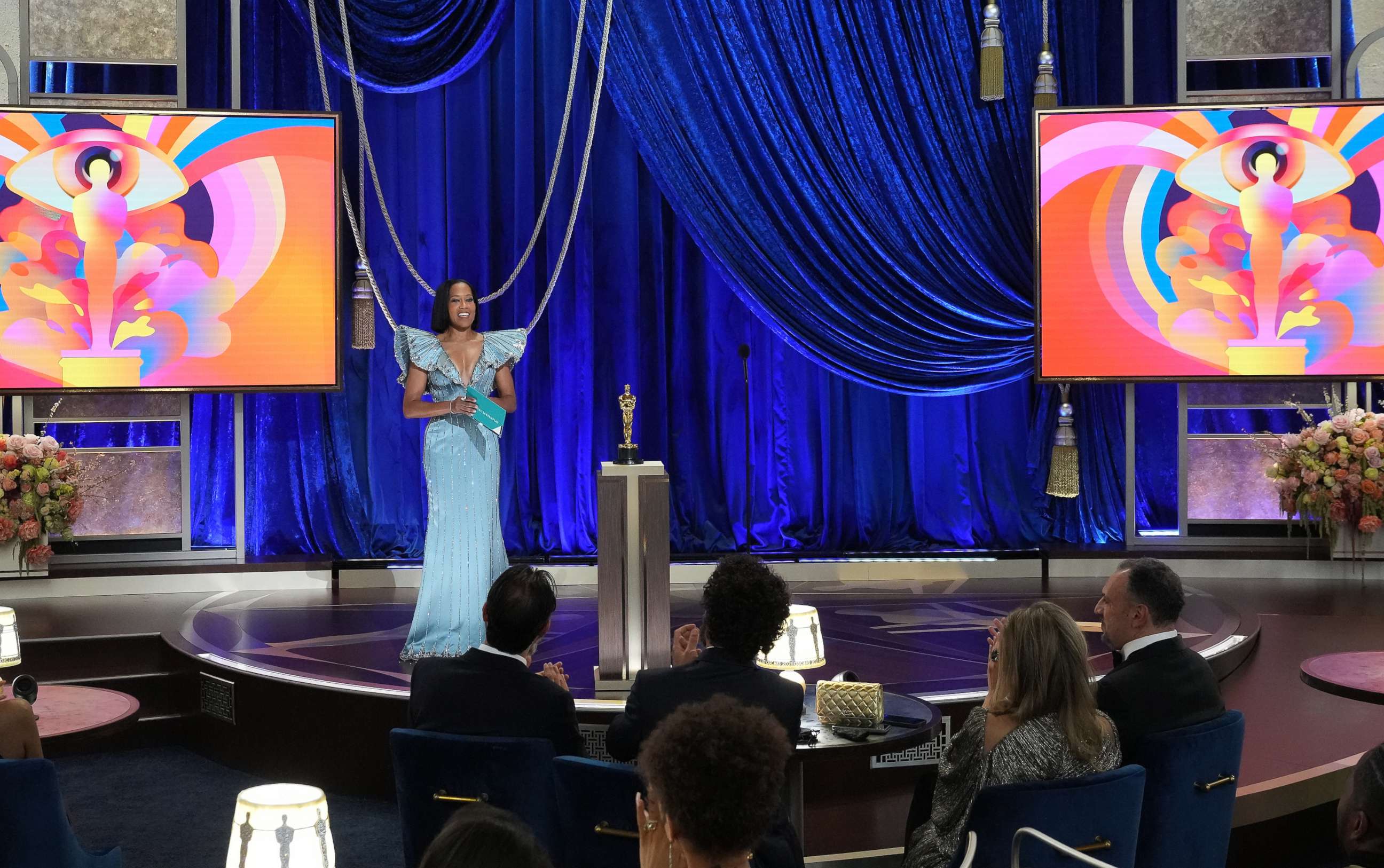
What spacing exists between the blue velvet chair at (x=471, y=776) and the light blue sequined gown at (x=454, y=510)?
2.35 m

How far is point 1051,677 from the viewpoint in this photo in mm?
2752

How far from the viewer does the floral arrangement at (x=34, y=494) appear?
6438 millimetres

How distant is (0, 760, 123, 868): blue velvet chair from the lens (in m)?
2.78

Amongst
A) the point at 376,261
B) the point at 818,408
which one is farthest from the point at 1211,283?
the point at 376,261

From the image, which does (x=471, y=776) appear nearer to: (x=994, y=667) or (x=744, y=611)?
(x=744, y=611)

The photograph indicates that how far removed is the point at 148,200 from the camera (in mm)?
6801

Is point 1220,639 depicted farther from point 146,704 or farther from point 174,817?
point 146,704

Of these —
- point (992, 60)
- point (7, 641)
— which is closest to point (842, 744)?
point (7, 641)

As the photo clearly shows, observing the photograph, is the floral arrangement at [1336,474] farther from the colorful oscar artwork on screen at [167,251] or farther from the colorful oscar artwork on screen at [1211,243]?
the colorful oscar artwork on screen at [167,251]

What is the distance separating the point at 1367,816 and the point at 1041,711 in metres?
0.65

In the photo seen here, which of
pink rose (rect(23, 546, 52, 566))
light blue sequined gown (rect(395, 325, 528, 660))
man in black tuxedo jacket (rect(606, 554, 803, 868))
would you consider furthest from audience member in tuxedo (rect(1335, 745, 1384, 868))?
pink rose (rect(23, 546, 52, 566))

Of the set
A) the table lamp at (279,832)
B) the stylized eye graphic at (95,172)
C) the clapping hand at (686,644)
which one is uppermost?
the stylized eye graphic at (95,172)

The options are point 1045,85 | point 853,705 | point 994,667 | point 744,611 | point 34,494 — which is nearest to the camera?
→ point 994,667

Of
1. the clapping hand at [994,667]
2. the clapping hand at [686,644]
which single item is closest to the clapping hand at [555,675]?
the clapping hand at [686,644]
